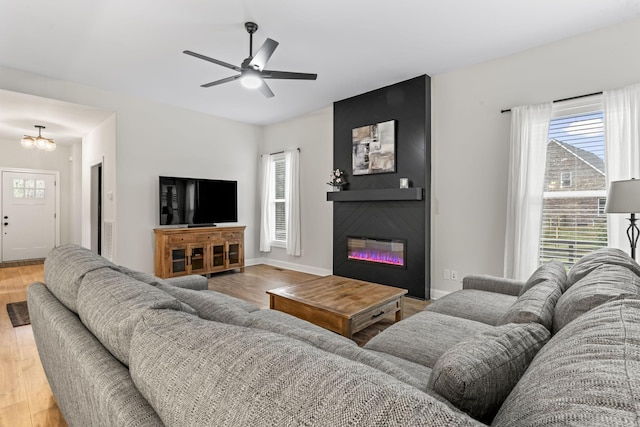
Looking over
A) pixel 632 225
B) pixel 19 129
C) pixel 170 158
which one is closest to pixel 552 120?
pixel 632 225

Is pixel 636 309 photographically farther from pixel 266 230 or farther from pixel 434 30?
pixel 266 230

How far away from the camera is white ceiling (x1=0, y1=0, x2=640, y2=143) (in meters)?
2.58

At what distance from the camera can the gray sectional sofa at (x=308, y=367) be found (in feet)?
1.49

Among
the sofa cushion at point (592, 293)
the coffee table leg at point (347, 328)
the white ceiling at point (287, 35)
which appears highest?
the white ceiling at point (287, 35)

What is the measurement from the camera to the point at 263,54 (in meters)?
2.71

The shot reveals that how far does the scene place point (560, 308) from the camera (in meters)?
1.11

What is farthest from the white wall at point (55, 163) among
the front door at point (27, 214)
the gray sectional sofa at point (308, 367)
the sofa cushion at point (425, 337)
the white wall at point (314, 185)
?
the sofa cushion at point (425, 337)

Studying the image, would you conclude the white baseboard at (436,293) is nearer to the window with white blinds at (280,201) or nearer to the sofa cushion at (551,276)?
the sofa cushion at (551,276)

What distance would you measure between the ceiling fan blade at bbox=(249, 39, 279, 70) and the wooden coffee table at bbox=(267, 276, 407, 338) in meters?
2.05

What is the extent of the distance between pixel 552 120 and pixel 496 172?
2.30 ft

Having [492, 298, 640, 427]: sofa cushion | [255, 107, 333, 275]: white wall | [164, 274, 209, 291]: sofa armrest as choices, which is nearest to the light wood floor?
[255, 107, 333, 275]: white wall

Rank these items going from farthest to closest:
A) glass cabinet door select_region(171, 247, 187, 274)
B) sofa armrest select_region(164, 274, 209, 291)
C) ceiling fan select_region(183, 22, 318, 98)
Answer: glass cabinet door select_region(171, 247, 187, 274), ceiling fan select_region(183, 22, 318, 98), sofa armrest select_region(164, 274, 209, 291)

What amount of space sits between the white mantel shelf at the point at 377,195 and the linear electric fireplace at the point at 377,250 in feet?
1.94

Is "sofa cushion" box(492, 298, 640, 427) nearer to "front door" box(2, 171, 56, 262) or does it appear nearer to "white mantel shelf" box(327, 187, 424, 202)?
"white mantel shelf" box(327, 187, 424, 202)
